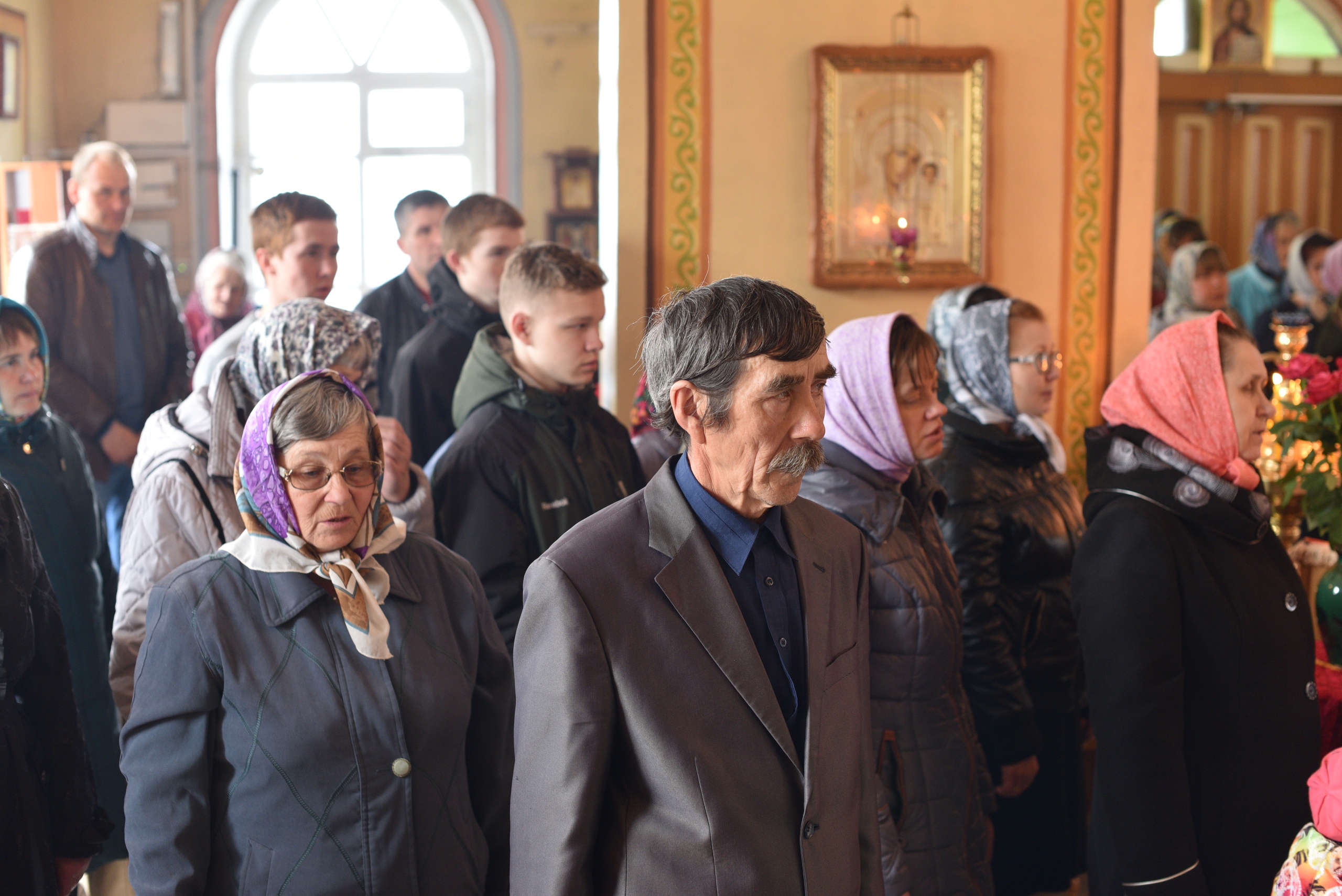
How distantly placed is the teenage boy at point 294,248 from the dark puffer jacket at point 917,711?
71.8 inches

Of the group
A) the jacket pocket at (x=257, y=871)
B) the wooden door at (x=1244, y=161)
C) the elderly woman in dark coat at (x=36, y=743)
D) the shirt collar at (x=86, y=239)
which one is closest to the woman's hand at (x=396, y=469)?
the elderly woman in dark coat at (x=36, y=743)

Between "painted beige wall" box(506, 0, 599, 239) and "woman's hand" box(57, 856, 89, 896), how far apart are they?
7825mm

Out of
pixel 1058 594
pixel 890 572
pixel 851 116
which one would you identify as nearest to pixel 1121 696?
pixel 890 572

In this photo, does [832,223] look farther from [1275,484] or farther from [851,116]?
[1275,484]

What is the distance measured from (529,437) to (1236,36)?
881 cm

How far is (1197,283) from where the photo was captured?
602 cm

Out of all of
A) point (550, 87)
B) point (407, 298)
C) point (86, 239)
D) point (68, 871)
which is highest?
point (550, 87)

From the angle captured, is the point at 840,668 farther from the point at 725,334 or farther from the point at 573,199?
the point at 573,199

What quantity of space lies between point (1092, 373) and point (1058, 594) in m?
1.84

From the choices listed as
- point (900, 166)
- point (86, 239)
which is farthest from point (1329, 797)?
point (86, 239)

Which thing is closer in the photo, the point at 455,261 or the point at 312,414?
the point at 312,414

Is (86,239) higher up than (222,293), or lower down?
higher up

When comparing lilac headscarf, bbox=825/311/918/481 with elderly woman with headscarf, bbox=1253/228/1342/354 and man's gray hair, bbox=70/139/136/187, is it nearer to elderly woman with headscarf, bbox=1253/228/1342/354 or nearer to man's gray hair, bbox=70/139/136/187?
man's gray hair, bbox=70/139/136/187

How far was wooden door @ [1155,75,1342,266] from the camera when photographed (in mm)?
9680
